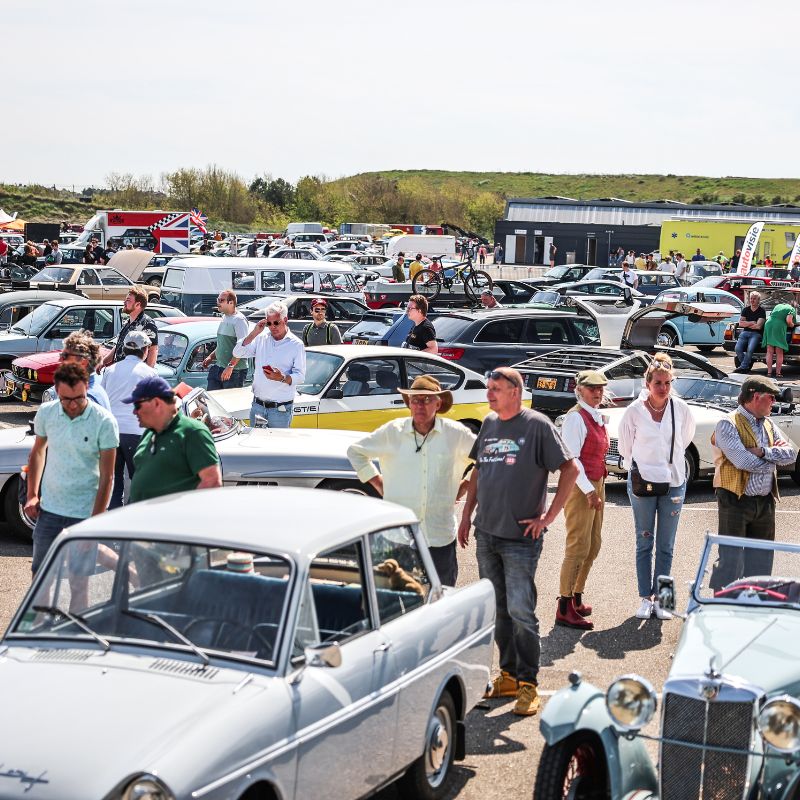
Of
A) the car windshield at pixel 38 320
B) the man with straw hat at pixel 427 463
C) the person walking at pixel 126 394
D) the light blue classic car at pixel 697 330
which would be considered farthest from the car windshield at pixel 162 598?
the light blue classic car at pixel 697 330

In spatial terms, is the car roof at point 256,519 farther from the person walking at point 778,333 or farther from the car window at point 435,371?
the person walking at point 778,333

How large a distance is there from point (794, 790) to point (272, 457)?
5.96 meters

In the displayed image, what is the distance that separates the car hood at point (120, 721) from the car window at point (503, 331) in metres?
13.9

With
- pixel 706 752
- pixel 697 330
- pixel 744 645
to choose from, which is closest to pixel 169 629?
pixel 706 752

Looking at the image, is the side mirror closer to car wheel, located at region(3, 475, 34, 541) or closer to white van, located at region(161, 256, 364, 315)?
car wheel, located at region(3, 475, 34, 541)

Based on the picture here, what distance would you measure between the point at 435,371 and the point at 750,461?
5616 mm

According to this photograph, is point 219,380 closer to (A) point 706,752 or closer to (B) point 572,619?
(B) point 572,619

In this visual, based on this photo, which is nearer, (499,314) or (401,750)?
(401,750)

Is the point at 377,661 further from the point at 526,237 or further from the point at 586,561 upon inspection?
the point at 526,237

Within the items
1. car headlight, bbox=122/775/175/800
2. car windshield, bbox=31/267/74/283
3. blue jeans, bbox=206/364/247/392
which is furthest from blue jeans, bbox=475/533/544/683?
→ car windshield, bbox=31/267/74/283

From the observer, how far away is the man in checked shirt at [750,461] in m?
8.29

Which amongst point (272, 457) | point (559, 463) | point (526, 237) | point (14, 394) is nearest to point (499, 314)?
point (14, 394)

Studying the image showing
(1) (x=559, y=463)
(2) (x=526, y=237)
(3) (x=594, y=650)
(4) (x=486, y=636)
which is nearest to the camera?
(4) (x=486, y=636)

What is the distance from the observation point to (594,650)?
8.12m
